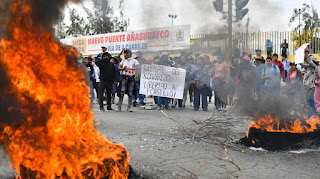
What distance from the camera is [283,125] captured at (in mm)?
6215

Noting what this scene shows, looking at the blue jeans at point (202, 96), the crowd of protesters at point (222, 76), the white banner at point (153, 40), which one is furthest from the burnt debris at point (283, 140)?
the blue jeans at point (202, 96)

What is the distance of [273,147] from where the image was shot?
5.89 meters

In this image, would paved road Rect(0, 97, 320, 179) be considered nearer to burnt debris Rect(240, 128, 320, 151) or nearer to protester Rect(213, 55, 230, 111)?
burnt debris Rect(240, 128, 320, 151)

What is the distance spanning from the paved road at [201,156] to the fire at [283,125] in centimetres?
45

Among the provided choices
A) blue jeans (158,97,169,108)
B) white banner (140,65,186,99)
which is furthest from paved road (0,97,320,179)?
white banner (140,65,186,99)

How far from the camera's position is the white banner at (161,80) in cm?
1265

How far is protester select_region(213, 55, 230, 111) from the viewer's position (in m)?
11.6

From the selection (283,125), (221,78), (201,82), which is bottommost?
(283,125)

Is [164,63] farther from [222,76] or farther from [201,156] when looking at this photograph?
[201,156]

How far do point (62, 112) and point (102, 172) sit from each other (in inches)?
30.4

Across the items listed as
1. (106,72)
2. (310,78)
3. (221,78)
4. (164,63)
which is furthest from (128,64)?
(310,78)

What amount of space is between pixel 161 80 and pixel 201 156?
296 inches

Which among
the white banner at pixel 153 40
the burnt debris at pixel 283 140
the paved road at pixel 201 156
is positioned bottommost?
the paved road at pixel 201 156

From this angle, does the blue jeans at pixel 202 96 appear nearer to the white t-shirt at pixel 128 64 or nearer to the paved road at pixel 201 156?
the white t-shirt at pixel 128 64
